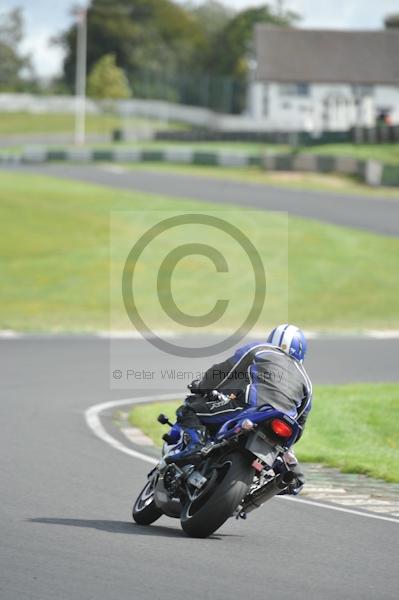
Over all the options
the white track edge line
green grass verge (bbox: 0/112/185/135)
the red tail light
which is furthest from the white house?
the red tail light

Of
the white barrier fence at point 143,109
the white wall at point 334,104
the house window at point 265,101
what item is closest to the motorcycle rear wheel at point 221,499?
the white wall at point 334,104

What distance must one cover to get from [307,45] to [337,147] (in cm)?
3269

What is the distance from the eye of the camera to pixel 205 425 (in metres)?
8.48

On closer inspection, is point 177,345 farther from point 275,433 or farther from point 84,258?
point 275,433

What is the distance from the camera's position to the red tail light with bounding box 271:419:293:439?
7.86 m

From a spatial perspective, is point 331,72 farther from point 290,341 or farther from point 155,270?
point 290,341

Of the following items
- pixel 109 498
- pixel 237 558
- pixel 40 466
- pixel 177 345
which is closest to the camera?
pixel 237 558

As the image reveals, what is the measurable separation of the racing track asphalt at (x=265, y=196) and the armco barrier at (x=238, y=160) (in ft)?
13.4

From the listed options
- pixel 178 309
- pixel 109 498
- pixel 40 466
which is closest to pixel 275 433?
pixel 109 498

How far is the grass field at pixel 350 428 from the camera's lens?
11883mm

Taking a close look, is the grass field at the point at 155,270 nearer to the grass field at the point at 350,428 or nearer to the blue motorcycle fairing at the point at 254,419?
the grass field at the point at 350,428

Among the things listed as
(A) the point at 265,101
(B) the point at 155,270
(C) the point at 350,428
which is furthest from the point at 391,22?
(C) the point at 350,428

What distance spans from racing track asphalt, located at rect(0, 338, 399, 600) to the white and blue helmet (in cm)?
122

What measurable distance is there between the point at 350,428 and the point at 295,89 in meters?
80.2
